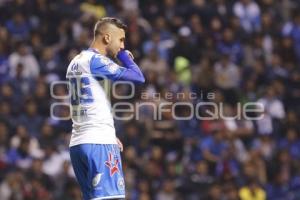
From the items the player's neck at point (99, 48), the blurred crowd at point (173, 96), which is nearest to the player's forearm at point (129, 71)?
the player's neck at point (99, 48)

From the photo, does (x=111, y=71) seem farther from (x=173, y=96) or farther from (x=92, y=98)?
(x=173, y=96)

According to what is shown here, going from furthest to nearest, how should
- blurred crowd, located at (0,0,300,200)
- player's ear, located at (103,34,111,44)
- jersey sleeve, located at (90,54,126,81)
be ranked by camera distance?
1. blurred crowd, located at (0,0,300,200)
2. player's ear, located at (103,34,111,44)
3. jersey sleeve, located at (90,54,126,81)

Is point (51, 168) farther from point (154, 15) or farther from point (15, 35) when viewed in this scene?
point (154, 15)

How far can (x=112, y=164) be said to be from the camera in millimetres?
8891

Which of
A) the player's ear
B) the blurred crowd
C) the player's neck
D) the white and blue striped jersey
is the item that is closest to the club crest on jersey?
the white and blue striped jersey

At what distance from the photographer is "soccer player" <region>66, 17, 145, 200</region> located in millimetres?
8797

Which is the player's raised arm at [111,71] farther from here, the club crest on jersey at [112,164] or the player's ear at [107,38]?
the club crest on jersey at [112,164]

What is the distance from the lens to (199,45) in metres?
19.7

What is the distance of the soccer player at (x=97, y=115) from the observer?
880 centimetres

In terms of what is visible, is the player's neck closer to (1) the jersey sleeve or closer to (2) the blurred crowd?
(1) the jersey sleeve

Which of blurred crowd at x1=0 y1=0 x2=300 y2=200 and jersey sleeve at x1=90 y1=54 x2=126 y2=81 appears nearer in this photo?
jersey sleeve at x1=90 y1=54 x2=126 y2=81

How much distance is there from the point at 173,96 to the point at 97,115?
895 cm

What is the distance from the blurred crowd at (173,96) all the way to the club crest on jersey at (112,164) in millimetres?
6628

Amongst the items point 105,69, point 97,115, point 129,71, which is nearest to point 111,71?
point 105,69
